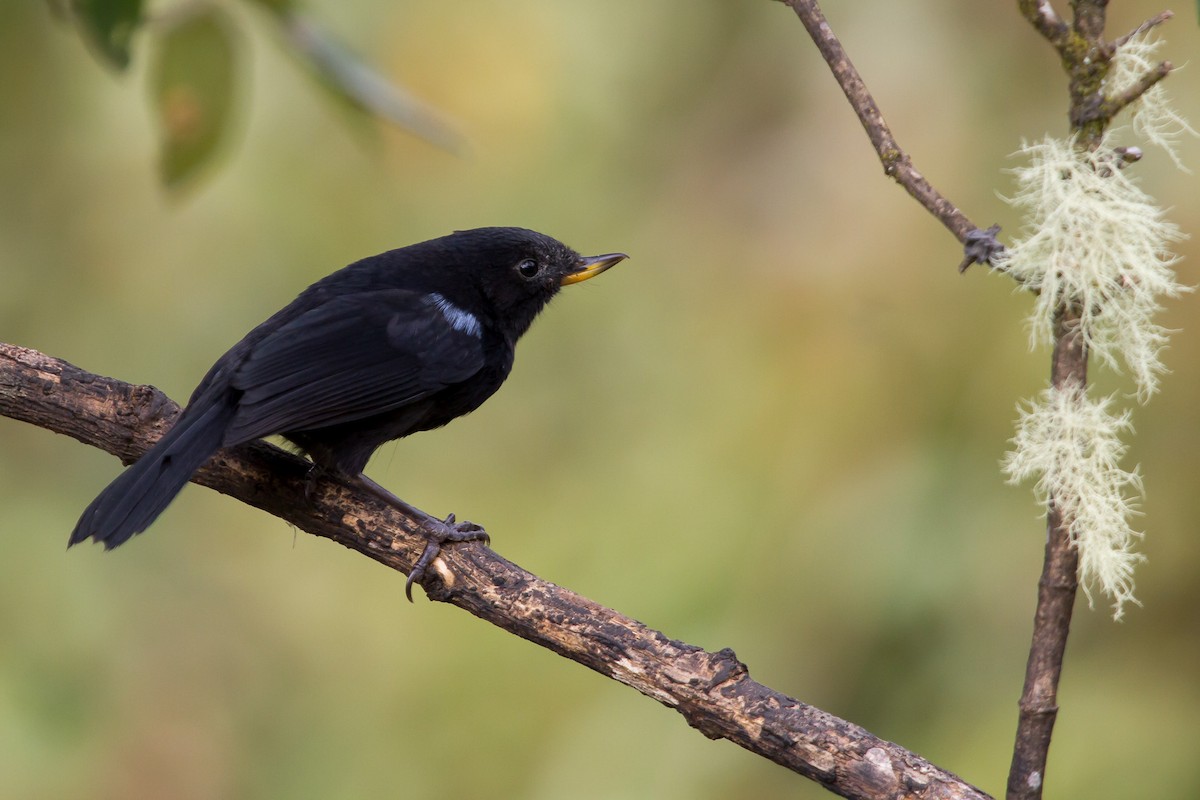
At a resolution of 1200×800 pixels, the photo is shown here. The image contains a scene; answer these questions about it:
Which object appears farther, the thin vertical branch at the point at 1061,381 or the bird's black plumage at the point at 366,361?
the bird's black plumage at the point at 366,361

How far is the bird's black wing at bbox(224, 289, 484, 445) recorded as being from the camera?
2965mm

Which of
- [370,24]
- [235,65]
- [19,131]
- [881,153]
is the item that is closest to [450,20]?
[370,24]

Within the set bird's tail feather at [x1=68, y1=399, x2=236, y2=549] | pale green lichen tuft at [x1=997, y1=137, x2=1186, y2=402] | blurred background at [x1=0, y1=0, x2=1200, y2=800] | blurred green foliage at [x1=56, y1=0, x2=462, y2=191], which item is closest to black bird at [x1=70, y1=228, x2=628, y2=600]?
bird's tail feather at [x1=68, y1=399, x2=236, y2=549]

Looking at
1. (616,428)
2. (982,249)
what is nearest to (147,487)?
(982,249)

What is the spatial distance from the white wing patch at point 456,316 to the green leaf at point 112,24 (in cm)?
138

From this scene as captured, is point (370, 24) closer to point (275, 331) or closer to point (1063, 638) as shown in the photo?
point (275, 331)

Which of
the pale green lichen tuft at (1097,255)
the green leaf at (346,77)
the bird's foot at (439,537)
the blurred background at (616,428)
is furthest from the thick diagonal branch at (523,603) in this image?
the green leaf at (346,77)

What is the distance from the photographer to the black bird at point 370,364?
2783 millimetres

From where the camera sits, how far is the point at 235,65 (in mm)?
2438

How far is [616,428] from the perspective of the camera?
4402 millimetres

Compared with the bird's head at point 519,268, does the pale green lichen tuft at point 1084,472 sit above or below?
below

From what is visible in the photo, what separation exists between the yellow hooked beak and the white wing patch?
42 cm

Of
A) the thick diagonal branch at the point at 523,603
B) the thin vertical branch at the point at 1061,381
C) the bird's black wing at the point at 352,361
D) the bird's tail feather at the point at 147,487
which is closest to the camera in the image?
the thin vertical branch at the point at 1061,381

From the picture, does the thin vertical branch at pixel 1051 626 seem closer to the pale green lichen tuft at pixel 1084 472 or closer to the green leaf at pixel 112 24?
the pale green lichen tuft at pixel 1084 472
